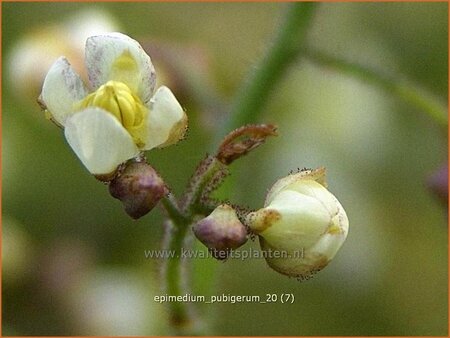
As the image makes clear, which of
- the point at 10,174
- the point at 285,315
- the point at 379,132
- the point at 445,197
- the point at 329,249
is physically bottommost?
the point at 329,249

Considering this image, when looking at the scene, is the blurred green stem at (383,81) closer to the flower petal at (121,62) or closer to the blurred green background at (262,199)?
the flower petal at (121,62)

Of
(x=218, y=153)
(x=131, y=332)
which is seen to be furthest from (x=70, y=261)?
(x=218, y=153)

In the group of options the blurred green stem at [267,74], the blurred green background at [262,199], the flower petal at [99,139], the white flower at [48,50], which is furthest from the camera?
the blurred green background at [262,199]

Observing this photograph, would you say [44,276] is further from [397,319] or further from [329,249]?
[329,249]

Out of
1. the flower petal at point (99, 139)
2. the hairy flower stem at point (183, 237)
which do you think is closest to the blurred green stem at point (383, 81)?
the hairy flower stem at point (183, 237)

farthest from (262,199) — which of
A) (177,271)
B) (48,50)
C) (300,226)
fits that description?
(300,226)
